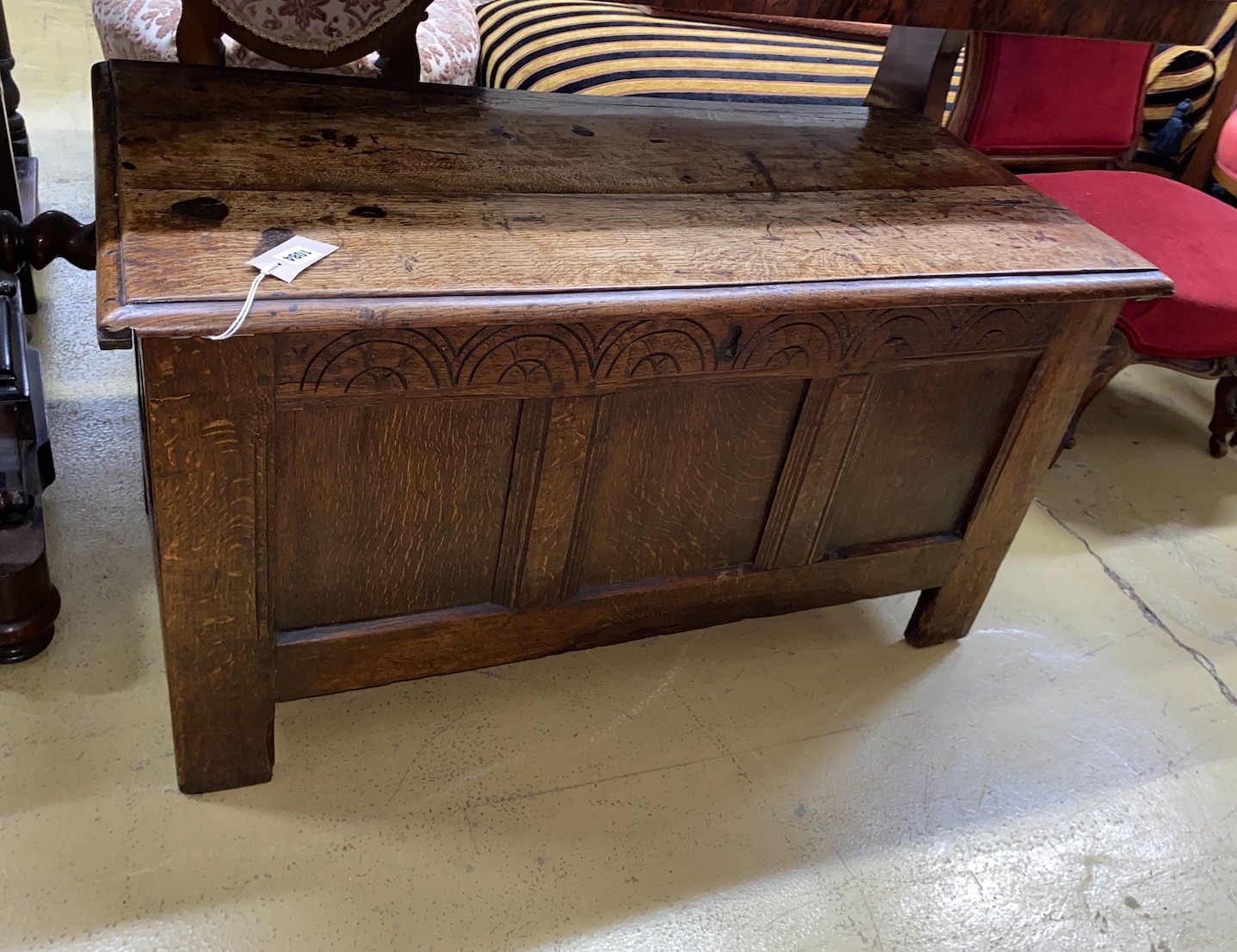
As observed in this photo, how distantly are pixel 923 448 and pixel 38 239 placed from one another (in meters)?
1.20

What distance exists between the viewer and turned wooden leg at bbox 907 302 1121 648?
1366mm

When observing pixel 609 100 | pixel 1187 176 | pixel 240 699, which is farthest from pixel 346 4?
pixel 1187 176

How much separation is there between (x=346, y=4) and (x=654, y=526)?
804mm

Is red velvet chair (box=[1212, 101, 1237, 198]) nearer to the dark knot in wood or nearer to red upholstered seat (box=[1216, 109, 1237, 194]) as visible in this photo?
red upholstered seat (box=[1216, 109, 1237, 194])

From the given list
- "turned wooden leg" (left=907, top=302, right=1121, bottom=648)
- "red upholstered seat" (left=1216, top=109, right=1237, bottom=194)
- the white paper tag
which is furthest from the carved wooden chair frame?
"red upholstered seat" (left=1216, top=109, right=1237, bottom=194)

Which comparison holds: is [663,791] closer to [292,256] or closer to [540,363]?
[540,363]

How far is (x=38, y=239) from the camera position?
140cm

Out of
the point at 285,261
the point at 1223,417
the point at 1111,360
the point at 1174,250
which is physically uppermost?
the point at 285,261

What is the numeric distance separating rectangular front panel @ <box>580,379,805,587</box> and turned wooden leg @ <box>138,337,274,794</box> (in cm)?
38

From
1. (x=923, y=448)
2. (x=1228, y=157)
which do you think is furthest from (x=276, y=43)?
(x=1228, y=157)

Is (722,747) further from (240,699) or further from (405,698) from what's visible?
(240,699)

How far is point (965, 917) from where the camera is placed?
1.31 meters

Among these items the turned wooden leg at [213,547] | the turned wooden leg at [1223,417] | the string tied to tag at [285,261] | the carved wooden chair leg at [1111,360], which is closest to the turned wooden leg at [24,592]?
the turned wooden leg at [213,547]

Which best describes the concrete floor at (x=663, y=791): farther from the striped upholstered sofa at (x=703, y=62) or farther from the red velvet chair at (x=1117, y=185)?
the striped upholstered sofa at (x=703, y=62)
